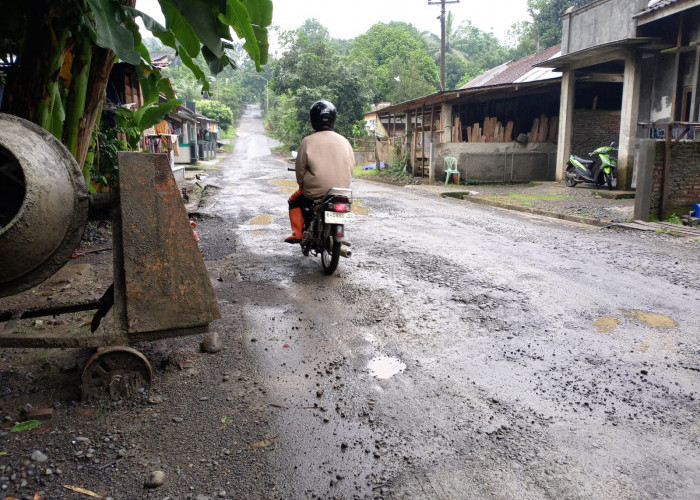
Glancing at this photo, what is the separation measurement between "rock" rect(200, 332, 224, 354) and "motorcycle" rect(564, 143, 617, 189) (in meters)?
13.8

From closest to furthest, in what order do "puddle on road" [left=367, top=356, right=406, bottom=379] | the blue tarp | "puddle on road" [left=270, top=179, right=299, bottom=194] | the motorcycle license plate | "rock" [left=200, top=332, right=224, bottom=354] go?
"puddle on road" [left=367, top=356, right=406, bottom=379], "rock" [left=200, top=332, right=224, bottom=354], the motorcycle license plate, "puddle on road" [left=270, top=179, right=299, bottom=194], the blue tarp

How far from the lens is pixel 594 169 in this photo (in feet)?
51.2

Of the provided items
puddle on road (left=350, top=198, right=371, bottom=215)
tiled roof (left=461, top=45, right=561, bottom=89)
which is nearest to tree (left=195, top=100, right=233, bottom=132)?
tiled roof (left=461, top=45, right=561, bottom=89)

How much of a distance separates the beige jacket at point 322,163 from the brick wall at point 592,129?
1460 cm

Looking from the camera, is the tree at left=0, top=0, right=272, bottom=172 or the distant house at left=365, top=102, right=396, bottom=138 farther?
the distant house at left=365, top=102, right=396, bottom=138

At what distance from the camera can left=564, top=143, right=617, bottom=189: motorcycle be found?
1480 centimetres

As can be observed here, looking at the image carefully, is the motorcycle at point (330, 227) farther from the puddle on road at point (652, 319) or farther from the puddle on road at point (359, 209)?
the puddle on road at point (359, 209)

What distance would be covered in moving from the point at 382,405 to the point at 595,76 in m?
17.1

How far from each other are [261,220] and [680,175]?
→ 301 inches

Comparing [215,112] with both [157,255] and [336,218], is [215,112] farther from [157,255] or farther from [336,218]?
[157,255]

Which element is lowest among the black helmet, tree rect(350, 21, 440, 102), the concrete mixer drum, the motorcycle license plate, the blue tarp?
the blue tarp

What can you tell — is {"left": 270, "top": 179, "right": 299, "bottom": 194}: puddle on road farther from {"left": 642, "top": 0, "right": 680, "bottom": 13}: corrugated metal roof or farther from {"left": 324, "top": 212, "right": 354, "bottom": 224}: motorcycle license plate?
{"left": 642, "top": 0, "right": 680, "bottom": 13}: corrugated metal roof

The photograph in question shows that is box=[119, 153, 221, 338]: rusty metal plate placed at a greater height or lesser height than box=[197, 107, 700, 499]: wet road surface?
greater

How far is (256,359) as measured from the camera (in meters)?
3.59
